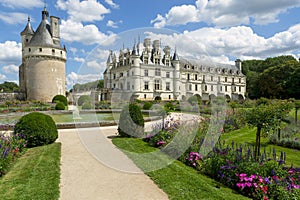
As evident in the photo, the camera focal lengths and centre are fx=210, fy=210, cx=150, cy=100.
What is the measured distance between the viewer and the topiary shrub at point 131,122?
827 centimetres

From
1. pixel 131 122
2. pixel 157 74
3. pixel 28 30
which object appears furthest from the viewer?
pixel 28 30

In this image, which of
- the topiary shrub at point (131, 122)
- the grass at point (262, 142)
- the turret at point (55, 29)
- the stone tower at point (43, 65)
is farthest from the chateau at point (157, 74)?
the turret at point (55, 29)

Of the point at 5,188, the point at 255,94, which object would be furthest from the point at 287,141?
the point at 255,94

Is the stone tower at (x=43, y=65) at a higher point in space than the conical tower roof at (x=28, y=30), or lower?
lower

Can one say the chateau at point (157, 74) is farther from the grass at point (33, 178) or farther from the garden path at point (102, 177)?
the grass at point (33, 178)

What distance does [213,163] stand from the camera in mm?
4746

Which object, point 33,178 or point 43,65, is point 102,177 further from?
point 43,65

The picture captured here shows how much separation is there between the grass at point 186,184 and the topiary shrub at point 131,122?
2.97 metres

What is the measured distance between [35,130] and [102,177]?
4.03m

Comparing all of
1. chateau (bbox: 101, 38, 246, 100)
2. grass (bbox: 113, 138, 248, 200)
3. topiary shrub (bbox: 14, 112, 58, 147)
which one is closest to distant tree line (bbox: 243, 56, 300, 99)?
chateau (bbox: 101, 38, 246, 100)

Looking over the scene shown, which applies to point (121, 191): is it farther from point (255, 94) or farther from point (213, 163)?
point (255, 94)

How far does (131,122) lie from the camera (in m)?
8.67

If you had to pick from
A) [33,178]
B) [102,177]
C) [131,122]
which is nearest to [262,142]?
[131,122]

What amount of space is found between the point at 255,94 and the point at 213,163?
45120mm
